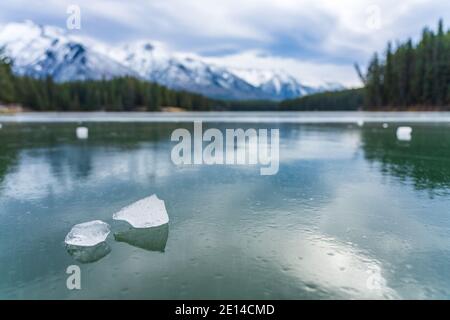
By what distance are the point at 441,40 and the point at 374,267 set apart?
85.2 meters

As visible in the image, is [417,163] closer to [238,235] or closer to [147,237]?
[238,235]

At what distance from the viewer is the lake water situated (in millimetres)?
4387

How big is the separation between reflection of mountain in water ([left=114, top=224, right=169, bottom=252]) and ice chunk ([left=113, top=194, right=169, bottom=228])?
0.38ft

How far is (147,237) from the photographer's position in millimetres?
5984

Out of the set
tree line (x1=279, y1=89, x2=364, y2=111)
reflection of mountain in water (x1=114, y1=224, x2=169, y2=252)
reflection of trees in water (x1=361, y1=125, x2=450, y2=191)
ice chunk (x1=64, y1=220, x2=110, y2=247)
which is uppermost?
tree line (x1=279, y1=89, x2=364, y2=111)

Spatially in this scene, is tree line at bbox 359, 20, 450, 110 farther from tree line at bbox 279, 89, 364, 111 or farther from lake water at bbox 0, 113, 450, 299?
lake water at bbox 0, 113, 450, 299

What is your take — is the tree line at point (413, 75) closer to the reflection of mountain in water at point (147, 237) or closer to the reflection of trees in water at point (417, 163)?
the reflection of trees in water at point (417, 163)

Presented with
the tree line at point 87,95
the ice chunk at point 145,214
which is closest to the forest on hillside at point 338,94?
the tree line at point 87,95

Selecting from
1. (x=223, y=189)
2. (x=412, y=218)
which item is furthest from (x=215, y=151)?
(x=412, y=218)

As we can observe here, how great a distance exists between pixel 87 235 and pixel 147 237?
101 cm

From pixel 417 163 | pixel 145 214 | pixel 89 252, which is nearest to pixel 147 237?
pixel 145 214

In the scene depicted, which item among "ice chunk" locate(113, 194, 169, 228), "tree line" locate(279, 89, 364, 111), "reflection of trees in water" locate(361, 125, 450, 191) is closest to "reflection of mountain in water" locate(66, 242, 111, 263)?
"ice chunk" locate(113, 194, 169, 228)

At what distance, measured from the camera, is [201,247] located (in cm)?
550
